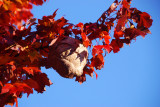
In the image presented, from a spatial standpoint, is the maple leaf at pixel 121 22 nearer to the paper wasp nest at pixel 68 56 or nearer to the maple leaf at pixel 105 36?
the maple leaf at pixel 105 36

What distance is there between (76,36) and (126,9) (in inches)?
15.5

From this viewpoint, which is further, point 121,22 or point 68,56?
point 68,56

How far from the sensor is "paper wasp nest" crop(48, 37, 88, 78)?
5.38ft

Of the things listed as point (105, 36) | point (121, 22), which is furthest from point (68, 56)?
point (121, 22)

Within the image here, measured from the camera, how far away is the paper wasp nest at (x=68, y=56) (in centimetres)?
164

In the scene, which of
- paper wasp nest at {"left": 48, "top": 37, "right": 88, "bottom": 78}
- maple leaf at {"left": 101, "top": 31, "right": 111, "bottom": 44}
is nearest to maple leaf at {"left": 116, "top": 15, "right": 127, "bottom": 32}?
maple leaf at {"left": 101, "top": 31, "right": 111, "bottom": 44}

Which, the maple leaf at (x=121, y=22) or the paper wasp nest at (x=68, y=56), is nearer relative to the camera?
the maple leaf at (x=121, y=22)

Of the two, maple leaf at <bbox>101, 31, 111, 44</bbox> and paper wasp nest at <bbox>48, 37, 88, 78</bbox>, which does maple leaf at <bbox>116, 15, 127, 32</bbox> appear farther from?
paper wasp nest at <bbox>48, 37, 88, 78</bbox>

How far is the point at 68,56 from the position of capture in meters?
1.64

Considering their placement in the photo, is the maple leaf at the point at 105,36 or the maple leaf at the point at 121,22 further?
the maple leaf at the point at 105,36

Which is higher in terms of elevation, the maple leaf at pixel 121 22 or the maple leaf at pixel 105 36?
the maple leaf at pixel 105 36

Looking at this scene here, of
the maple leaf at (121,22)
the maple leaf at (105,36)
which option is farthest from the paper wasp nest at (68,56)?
the maple leaf at (121,22)

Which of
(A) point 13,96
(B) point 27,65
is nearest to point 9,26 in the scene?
(B) point 27,65

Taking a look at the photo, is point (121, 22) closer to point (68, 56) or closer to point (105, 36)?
point (105, 36)
